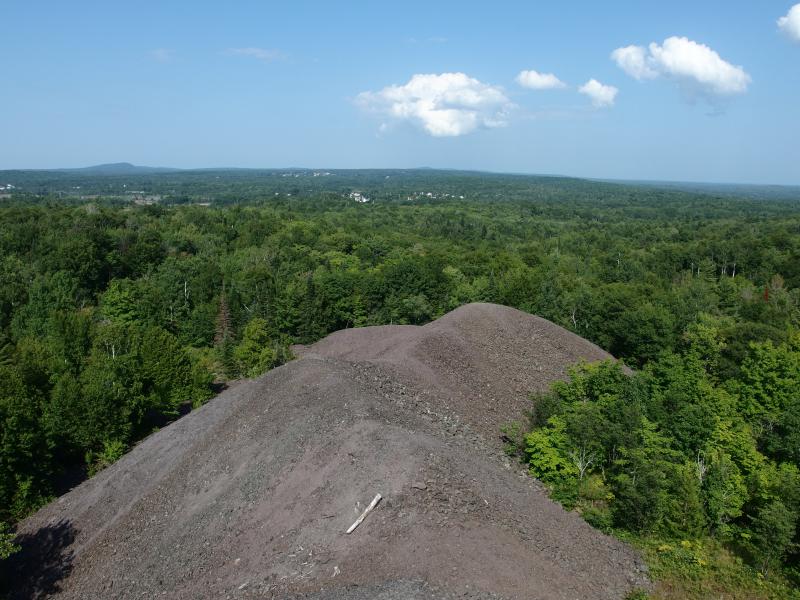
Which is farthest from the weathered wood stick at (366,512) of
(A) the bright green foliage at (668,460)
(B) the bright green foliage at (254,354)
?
(B) the bright green foliage at (254,354)

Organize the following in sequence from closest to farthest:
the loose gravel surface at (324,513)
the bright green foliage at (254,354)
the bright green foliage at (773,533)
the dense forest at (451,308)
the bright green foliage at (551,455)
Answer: the loose gravel surface at (324,513) < the bright green foliage at (773,533) < the dense forest at (451,308) < the bright green foliage at (551,455) < the bright green foliage at (254,354)

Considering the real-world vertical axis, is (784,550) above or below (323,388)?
below

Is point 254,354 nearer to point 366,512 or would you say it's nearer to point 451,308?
point 451,308

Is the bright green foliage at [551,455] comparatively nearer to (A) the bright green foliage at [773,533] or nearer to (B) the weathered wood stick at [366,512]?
(A) the bright green foliage at [773,533]

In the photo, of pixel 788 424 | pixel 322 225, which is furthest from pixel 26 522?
pixel 322 225

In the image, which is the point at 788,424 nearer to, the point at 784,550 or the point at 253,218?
the point at 784,550

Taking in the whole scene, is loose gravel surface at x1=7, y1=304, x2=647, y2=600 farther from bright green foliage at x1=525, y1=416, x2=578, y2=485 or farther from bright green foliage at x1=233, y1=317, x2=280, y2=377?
bright green foliage at x1=233, y1=317, x2=280, y2=377
